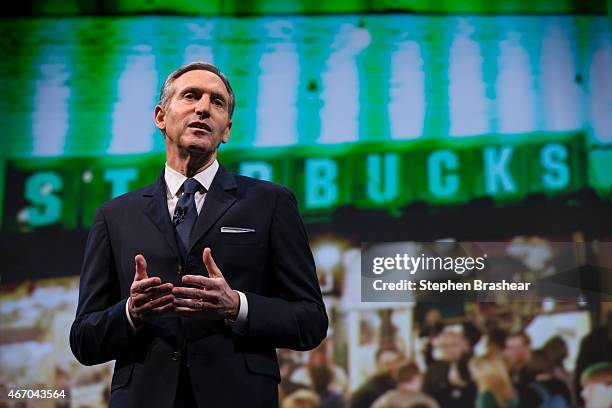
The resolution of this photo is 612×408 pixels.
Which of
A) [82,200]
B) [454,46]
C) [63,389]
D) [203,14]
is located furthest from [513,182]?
[63,389]

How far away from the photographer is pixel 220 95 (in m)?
1.92

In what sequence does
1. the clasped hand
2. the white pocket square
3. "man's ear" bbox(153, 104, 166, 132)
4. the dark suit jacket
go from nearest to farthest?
the clasped hand < the dark suit jacket < the white pocket square < "man's ear" bbox(153, 104, 166, 132)

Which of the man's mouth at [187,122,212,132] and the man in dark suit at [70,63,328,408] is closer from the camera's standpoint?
the man in dark suit at [70,63,328,408]

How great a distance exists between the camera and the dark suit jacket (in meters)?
1.63

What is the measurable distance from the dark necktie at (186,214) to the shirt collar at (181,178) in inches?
0.7

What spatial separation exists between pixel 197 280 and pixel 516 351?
254 cm

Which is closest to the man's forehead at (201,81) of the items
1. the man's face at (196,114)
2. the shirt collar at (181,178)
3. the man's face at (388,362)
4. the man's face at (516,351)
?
the man's face at (196,114)

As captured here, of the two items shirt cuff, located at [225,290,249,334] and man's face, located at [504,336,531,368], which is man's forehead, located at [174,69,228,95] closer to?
shirt cuff, located at [225,290,249,334]

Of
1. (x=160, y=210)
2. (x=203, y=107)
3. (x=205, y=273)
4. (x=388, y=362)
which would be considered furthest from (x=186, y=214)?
(x=388, y=362)

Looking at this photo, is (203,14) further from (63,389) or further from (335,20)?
(63,389)

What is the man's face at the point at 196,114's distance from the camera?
186 cm

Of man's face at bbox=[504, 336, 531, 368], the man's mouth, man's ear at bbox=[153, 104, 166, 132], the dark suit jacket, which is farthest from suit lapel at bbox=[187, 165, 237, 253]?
man's face at bbox=[504, 336, 531, 368]

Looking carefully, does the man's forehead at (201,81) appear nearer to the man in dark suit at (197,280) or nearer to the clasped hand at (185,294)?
the man in dark suit at (197,280)

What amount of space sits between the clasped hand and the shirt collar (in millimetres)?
321
